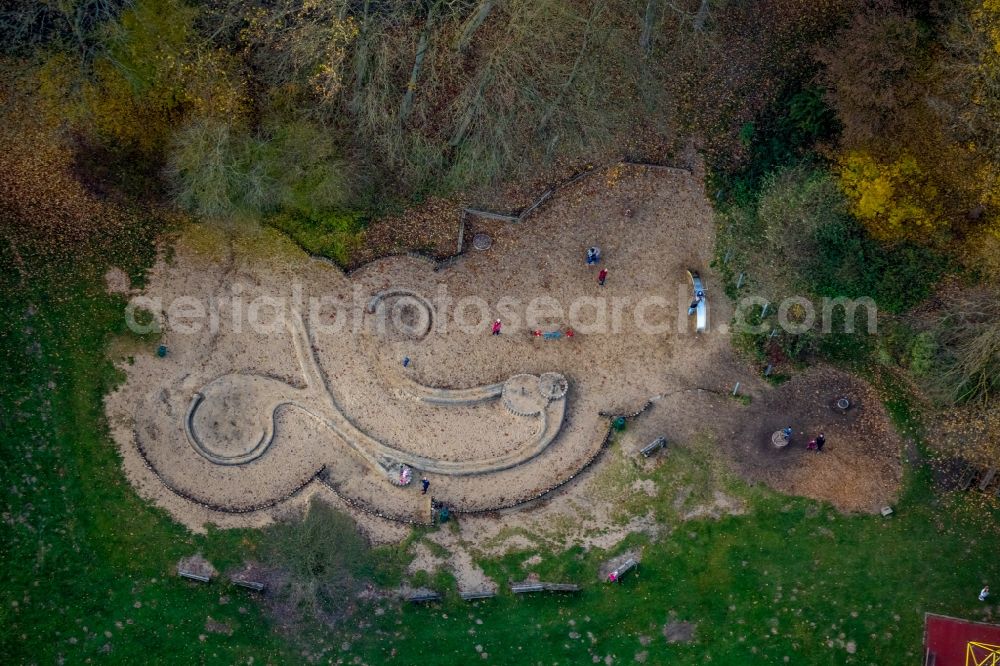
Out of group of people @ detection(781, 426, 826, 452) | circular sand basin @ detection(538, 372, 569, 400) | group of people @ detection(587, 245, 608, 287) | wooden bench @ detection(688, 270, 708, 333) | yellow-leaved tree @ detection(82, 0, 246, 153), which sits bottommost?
group of people @ detection(781, 426, 826, 452)

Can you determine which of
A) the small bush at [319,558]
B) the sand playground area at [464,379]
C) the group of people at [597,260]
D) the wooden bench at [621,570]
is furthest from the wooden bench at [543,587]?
the group of people at [597,260]

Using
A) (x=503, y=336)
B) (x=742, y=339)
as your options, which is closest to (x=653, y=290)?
(x=742, y=339)

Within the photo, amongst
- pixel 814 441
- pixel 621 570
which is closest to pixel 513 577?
pixel 621 570

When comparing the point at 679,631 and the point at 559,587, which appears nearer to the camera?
the point at 679,631

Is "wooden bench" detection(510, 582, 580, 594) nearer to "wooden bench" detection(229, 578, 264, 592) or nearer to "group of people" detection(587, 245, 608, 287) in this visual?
"wooden bench" detection(229, 578, 264, 592)

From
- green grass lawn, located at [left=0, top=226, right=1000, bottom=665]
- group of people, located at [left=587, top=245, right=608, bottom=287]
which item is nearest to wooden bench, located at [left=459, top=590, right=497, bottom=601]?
green grass lawn, located at [left=0, top=226, right=1000, bottom=665]

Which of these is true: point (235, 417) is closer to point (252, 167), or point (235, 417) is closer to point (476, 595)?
point (252, 167)

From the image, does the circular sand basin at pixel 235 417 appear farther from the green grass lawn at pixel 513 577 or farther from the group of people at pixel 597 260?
the group of people at pixel 597 260
